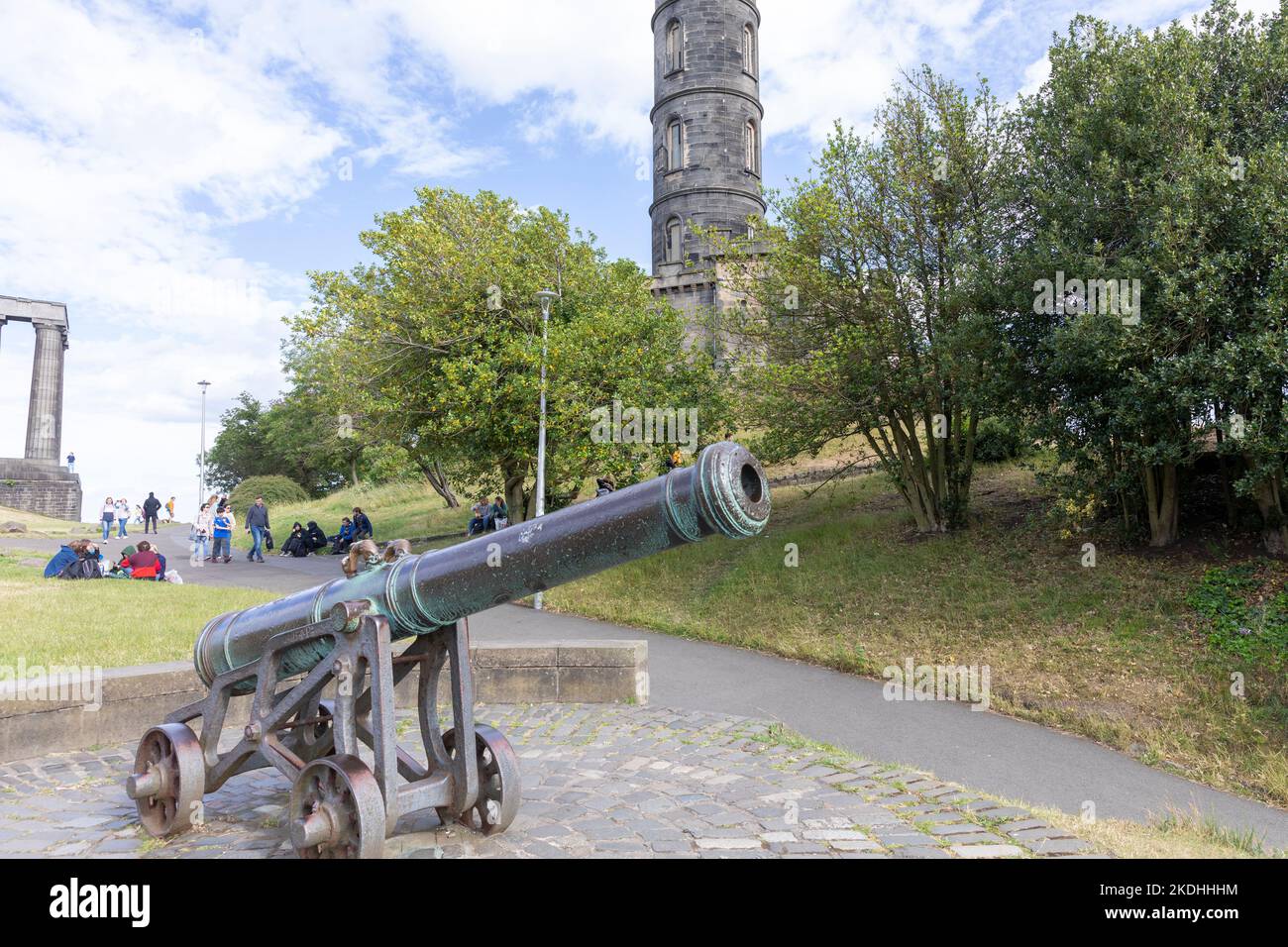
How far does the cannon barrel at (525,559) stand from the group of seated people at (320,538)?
2199cm

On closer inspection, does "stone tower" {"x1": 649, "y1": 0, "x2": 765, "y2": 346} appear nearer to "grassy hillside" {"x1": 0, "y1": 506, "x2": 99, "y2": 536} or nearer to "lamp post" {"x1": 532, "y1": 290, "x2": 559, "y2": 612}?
"lamp post" {"x1": 532, "y1": 290, "x2": 559, "y2": 612}

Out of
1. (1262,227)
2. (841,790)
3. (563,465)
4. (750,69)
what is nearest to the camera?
(841,790)

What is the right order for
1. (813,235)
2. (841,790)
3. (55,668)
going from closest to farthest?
(841,790) < (55,668) < (813,235)

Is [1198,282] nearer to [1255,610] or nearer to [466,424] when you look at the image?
[1255,610]

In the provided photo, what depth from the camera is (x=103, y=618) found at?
1109 cm

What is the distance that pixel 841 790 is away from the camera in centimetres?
569

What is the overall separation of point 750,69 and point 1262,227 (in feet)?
130

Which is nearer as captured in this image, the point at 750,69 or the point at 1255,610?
the point at 1255,610

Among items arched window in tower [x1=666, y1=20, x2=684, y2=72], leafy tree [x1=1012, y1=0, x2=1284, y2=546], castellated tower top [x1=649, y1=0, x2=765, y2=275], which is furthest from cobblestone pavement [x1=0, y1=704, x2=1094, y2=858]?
arched window in tower [x1=666, y1=20, x2=684, y2=72]

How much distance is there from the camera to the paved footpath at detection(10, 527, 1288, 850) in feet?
24.1

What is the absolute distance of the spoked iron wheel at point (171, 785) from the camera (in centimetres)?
480

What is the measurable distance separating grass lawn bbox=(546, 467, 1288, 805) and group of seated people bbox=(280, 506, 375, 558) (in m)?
11.0

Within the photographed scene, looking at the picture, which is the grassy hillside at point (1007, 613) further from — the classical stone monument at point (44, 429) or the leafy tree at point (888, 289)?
the classical stone monument at point (44, 429)
